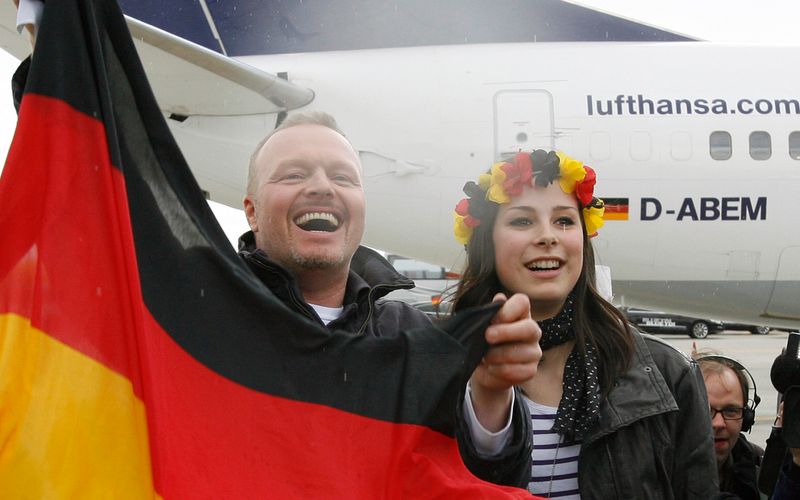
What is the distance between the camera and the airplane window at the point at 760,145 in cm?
827

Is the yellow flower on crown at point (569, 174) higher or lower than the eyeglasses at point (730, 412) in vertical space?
higher

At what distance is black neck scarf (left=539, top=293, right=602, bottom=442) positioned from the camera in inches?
Answer: 84.6

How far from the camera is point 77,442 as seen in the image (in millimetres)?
1541

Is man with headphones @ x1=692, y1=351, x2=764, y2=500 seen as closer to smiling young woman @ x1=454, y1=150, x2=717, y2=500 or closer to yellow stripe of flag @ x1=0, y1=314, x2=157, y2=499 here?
smiling young woman @ x1=454, y1=150, x2=717, y2=500

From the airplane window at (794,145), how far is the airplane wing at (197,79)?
15.9 ft

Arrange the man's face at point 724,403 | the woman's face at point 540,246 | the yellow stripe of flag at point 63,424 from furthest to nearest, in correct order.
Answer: the man's face at point 724,403, the woman's face at point 540,246, the yellow stripe of flag at point 63,424

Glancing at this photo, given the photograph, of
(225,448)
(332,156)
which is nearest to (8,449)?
(225,448)

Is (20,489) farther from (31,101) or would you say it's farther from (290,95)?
(290,95)

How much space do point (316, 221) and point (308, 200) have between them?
6 cm

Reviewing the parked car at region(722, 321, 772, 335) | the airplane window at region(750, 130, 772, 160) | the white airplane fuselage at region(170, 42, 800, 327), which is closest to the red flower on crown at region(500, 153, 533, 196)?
the white airplane fuselage at region(170, 42, 800, 327)

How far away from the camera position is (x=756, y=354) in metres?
19.0

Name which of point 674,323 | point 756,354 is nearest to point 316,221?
point 756,354

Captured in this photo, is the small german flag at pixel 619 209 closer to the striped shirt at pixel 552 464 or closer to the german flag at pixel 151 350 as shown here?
the striped shirt at pixel 552 464

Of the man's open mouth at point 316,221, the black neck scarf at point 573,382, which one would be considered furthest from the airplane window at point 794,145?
the man's open mouth at point 316,221
